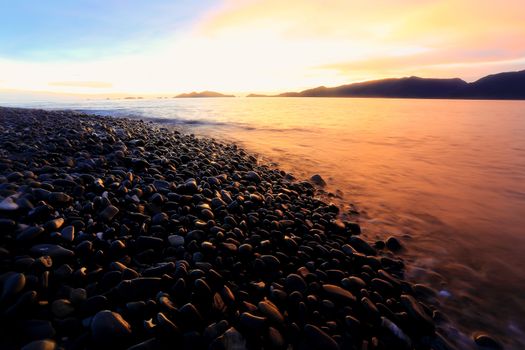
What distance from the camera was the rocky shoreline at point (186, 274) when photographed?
107 inches

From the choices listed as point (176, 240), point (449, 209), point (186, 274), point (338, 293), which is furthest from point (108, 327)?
point (449, 209)

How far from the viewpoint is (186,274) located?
343 centimetres

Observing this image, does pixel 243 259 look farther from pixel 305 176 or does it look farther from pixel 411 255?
pixel 305 176

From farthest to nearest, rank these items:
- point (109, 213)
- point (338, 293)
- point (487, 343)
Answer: point (109, 213) → point (338, 293) → point (487, 343)

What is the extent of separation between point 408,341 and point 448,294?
1493 millimetres

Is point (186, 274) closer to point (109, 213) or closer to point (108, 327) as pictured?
point (108, 327)

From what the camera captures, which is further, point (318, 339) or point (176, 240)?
point (176, 240)

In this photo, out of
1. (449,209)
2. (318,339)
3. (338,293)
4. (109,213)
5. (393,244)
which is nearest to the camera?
(318,339)

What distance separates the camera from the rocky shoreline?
2730mm

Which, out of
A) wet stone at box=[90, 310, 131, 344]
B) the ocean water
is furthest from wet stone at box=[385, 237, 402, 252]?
wet stone at box=[90, 310, 131, 344]

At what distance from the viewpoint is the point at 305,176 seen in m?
10.0

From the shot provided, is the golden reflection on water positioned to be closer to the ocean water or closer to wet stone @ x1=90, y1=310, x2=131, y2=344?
the ocean water

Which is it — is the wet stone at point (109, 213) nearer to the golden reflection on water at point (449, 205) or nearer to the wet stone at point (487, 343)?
the golden reflection on water at point (449, 205)

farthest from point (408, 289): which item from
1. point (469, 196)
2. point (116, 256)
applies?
point (469, 196)
